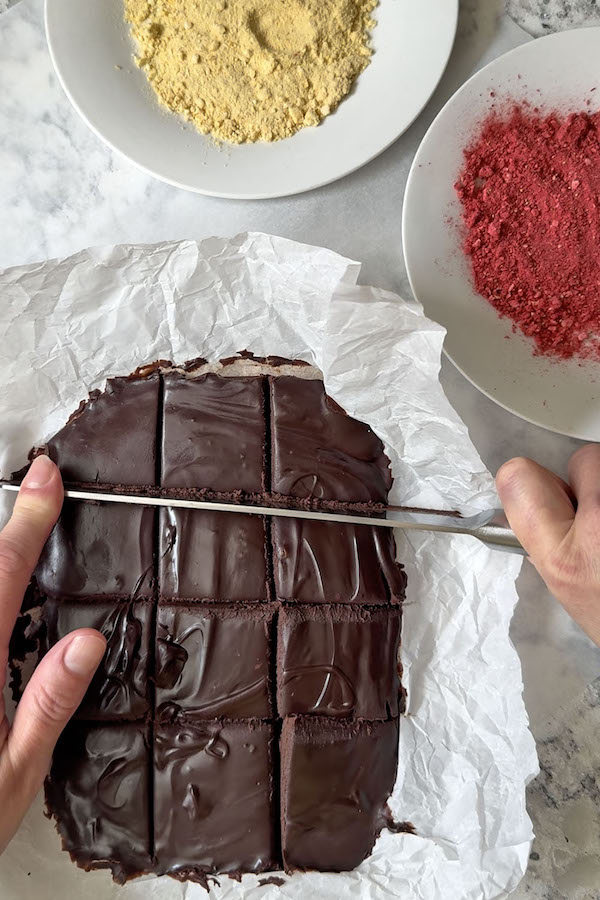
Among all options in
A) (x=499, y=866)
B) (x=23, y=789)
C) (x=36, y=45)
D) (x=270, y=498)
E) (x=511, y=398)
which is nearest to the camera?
(x=23, y=789)

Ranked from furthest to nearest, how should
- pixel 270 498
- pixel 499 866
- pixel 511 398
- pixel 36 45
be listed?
pixel 36 45, pixel 511 398, pixel 270 498, pixel 499 866

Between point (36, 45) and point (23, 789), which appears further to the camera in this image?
point (36, 45)

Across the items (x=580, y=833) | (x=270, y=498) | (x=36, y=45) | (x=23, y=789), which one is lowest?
(x=580, y=833)

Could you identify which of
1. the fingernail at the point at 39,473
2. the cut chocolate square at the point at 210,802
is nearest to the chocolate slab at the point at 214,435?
the fingernail at the point at 39,473

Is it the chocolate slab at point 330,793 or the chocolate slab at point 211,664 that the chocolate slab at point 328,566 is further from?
the chocolate slab at point 330,793

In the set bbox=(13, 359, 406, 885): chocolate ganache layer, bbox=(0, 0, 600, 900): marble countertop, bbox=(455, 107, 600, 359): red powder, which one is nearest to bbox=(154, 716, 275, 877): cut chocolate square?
bbox=(13, 359, 406, 885): chocolate ganache layer

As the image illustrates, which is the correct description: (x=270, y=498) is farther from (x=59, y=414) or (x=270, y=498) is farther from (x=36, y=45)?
(x=36, y=45)

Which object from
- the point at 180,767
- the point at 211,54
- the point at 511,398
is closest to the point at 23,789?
the point at 180,767
